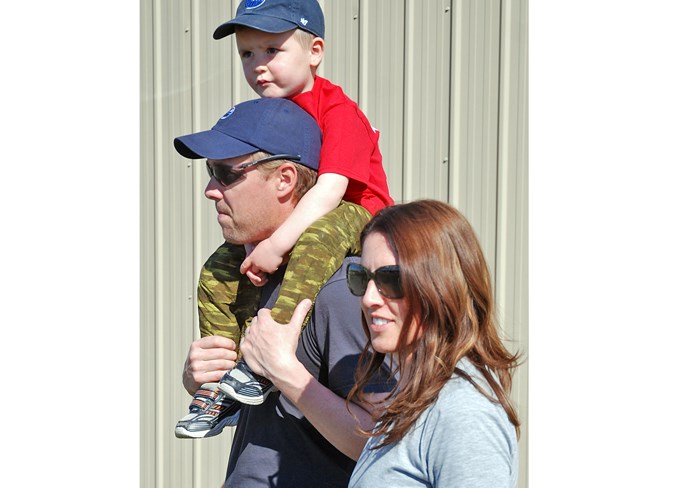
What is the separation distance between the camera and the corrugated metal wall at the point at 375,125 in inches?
153

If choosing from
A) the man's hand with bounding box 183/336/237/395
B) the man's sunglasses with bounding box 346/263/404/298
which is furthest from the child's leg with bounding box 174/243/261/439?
the man's sunglasses with bounding box 346/263/404/298

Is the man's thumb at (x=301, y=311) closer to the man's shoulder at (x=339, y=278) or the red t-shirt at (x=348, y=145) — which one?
the man's shoulder at (x=339, y=278)

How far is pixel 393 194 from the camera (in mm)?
4133

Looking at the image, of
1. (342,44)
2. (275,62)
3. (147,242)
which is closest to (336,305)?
(275,62)

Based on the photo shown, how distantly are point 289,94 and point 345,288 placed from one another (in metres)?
0.80

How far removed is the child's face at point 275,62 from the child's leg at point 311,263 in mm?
547

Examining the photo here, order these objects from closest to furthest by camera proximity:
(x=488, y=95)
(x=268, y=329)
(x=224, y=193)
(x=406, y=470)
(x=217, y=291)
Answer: (x=406, y=470) < (x=268, y=329) < (x=224, y=193) < (x=217, y=291) < (x=488, y=95)

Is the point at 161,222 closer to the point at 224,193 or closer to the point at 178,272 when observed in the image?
the point at 178,272

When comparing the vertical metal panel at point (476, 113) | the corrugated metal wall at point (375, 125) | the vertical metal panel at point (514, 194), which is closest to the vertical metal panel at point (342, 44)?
the corrugated metal wall at point (375, 125)

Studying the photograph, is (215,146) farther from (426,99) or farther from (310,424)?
(426,99)

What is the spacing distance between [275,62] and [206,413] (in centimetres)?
104

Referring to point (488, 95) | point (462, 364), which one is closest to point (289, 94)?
point (462, 364)

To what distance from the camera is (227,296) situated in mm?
2500

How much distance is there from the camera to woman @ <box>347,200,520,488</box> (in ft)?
5.02
